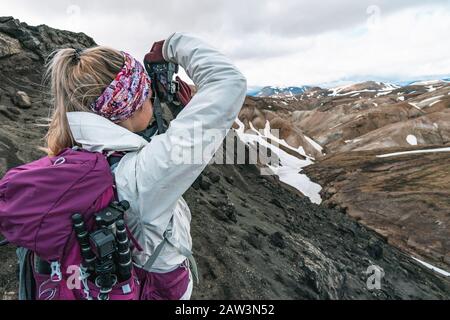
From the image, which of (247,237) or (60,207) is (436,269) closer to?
(247,237)

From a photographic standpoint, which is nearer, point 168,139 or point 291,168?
point 168,139

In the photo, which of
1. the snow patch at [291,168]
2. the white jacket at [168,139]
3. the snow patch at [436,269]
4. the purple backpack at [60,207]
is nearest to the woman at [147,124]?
the white jacket at [168,139]

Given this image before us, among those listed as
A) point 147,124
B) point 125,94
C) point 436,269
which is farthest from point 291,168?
point 125,94

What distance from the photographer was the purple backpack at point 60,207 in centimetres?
227

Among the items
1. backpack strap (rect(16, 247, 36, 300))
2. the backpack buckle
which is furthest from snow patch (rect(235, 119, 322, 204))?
the backpack buckle

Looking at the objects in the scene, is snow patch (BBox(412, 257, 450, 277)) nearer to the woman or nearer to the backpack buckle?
the woman

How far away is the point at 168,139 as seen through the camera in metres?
2.33

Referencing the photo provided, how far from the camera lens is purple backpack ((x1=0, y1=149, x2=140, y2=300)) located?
2.27 meters

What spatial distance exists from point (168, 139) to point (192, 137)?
158mm

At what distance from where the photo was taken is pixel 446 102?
100 meters

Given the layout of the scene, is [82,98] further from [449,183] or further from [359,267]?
[449,183]

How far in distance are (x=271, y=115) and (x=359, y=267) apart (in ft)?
262

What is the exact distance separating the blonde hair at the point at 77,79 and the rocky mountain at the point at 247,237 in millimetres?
510

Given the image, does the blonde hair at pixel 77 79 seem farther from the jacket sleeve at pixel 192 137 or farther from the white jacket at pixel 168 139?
the jacket sleeve at pixel 192 137
